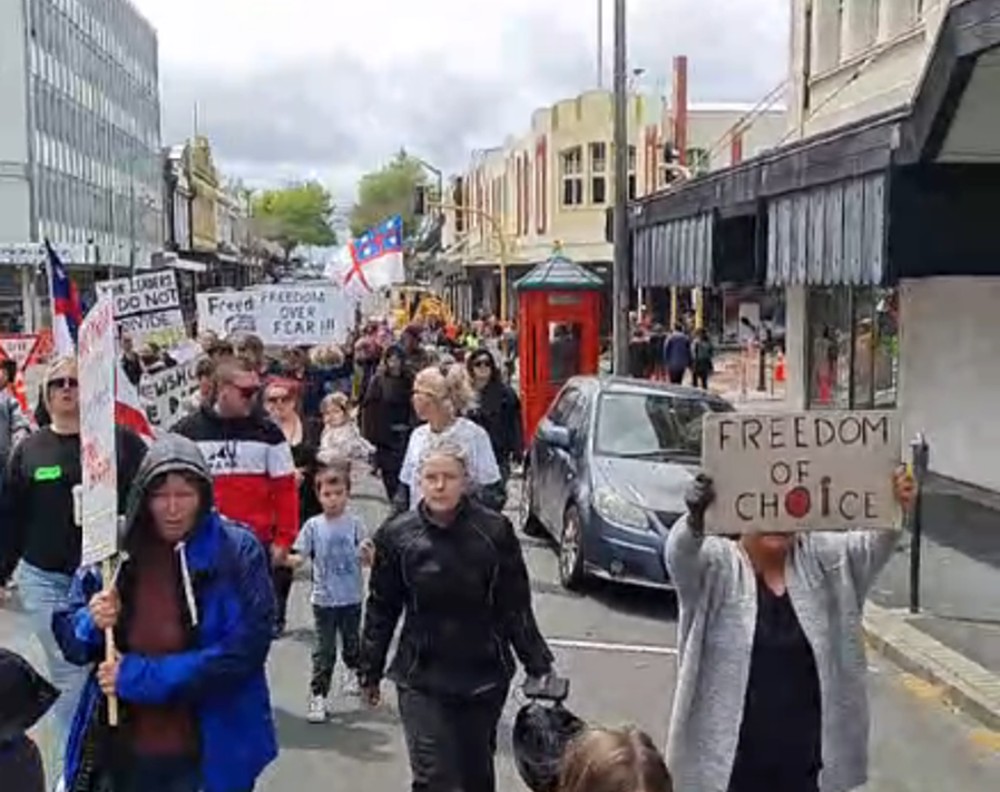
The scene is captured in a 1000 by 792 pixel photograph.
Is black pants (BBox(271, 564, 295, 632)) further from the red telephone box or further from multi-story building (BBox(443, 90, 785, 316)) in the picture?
multi-story building (BBox(443, 90, 785, 316))

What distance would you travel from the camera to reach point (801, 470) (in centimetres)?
446

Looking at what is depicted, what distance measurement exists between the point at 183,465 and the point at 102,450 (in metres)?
0.37

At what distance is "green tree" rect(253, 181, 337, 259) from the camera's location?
19475 centimetres

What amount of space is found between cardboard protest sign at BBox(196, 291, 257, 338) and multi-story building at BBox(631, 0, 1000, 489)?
18.6 feet

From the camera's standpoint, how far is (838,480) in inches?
177

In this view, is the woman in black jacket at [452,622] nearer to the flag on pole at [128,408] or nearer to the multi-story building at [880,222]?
the flag on pole at [128,408]

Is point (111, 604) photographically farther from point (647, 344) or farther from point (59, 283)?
point (647, 344)

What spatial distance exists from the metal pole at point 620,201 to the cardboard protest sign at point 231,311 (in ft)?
17.1

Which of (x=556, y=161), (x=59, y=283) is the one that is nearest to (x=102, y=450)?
(x=59, y=283)

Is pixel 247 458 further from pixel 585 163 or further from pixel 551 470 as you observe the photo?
pixel 585 163

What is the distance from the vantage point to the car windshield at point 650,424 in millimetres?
11688

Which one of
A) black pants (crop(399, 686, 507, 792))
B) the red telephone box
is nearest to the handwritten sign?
the red telephone box

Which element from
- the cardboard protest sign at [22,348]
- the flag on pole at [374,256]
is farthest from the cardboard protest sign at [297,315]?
the flag on pole at [374,256]

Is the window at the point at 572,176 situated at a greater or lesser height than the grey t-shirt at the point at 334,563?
greater
